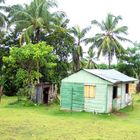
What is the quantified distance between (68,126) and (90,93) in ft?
19.8

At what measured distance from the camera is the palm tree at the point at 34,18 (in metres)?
31.2

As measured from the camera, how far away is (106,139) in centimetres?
1480

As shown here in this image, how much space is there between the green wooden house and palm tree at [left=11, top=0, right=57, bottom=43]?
858 cm

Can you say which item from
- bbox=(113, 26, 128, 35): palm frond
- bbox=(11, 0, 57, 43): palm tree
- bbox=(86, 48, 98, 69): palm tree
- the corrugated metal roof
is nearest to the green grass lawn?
the corrugated metal roof

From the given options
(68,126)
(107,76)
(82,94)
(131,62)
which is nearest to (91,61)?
(131,62)

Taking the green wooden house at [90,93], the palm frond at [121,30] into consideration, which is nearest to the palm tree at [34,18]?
the green wooden house at [90,93]

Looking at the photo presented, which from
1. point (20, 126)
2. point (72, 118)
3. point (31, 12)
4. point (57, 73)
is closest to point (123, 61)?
point (57, 73)

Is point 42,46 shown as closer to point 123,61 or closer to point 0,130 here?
point 0,130

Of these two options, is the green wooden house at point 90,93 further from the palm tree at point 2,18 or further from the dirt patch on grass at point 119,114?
the palm tree at point 2,18

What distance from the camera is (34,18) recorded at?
31703 millimetres

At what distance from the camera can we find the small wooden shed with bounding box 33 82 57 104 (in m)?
27.5

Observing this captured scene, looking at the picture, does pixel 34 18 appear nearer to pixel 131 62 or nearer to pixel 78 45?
pixel 78 45

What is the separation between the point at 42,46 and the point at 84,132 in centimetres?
1299

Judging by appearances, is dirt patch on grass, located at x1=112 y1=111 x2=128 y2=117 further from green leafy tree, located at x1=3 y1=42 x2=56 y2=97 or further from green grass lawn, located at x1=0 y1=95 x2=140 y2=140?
green leafy tree, located at x1=3 y1=42 x2=56 y2=97
